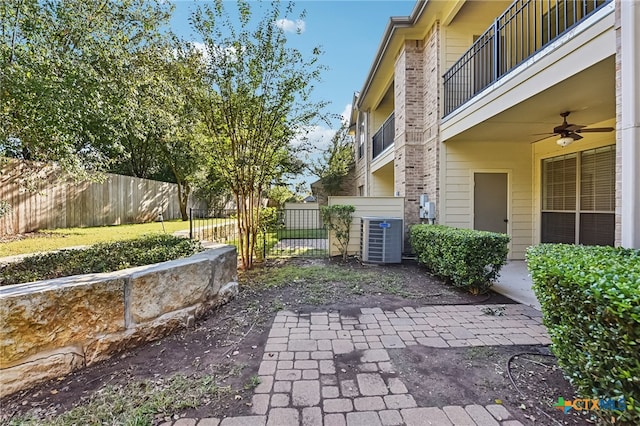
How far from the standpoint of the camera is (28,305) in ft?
7.59

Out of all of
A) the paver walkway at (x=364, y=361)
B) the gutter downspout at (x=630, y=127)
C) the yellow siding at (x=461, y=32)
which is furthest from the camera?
the yellow siding at (x=461, y=32)

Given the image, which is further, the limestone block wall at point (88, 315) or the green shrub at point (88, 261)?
the green shrub at point (88, 261)

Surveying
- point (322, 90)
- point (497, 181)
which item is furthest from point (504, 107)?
point (322, 90)

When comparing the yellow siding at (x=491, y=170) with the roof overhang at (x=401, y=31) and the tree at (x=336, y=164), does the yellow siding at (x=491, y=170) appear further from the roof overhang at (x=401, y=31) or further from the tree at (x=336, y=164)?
the tree at (x=336, y=164)

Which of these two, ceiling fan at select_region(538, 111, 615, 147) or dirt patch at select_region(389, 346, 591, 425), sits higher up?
ceiling fan at select_region(538, 111, 615, 147)

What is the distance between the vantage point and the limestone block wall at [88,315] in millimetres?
2281

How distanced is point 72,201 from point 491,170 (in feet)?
40.6

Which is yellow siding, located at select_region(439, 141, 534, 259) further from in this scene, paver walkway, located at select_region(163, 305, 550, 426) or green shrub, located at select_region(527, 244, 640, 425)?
green shrub, located at select_region(527, 244, 640, 425)

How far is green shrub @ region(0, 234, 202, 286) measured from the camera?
2975mm

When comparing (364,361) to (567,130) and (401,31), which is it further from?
(401,31)

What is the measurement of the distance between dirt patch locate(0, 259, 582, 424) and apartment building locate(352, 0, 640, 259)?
3.23m

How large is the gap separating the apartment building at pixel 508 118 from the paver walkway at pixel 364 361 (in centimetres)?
317

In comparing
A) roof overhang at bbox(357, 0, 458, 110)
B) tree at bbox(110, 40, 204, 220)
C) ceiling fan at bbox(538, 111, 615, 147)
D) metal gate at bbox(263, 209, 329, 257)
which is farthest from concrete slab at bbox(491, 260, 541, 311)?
tree at bbox(110, 40, 204, 220)

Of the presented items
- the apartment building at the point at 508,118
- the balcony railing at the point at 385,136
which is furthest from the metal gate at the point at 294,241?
the balcony railing at the point at 385,136
